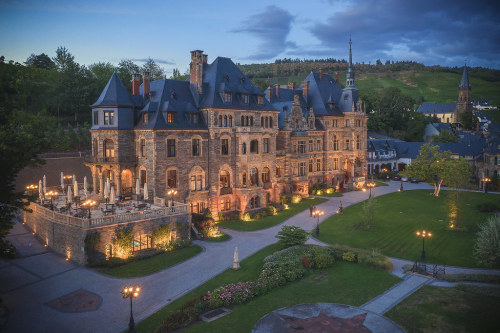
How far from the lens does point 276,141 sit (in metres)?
59.1

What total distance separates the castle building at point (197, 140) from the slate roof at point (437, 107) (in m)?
117

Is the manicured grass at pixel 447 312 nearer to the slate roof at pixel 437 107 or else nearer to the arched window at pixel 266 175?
the arched window at pixel 266 175

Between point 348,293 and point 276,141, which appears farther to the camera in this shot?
point 276,141

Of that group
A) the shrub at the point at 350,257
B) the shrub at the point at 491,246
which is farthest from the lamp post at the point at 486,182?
the shrub at the point at 350,257

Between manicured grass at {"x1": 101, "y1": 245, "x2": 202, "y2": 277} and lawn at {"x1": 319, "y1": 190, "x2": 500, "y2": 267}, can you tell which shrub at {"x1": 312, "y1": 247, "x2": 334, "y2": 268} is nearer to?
lawn at {"x1": 319, "y1": 190, "x2": 500, "y2": 267}

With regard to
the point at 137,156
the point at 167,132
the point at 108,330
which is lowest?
the point at 108,330

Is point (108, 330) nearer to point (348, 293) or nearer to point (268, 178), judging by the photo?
point (348, 293)

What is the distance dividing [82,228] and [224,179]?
840 inches

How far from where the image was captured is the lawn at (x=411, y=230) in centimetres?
3647

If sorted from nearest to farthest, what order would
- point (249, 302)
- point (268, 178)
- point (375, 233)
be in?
point (249, 302), point (375, 233), point (268, 178)

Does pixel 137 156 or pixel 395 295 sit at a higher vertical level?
pixel 137 156

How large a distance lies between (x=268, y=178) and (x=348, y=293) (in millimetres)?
28364

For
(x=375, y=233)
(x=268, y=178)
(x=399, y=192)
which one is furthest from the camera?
(x=399, y=192)

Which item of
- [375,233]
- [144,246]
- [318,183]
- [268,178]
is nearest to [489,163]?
[318,183]
